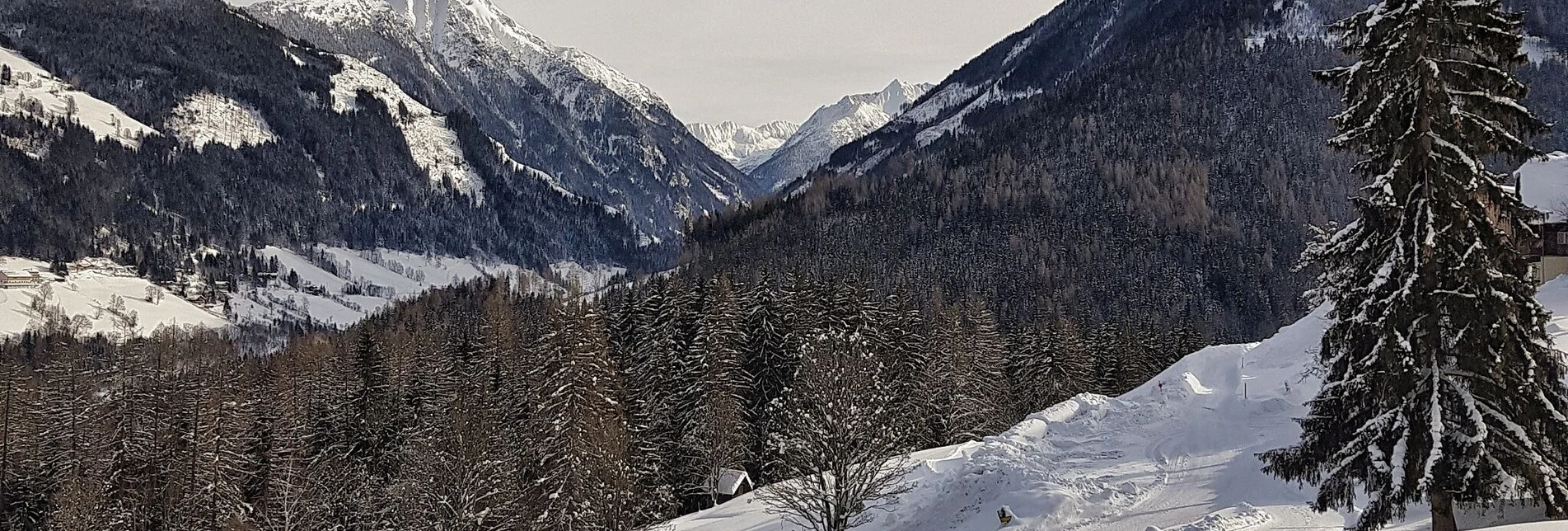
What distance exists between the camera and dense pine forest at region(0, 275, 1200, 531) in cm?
4022

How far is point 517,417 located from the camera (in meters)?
47.2

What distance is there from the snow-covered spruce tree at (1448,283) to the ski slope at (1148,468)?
6.03 metres

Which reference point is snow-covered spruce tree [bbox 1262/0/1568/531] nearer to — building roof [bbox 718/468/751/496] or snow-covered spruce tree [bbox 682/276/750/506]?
snow-covered spruce tree [bbox 682/276/750/506]

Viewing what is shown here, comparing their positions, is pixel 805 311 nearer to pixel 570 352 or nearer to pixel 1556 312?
pixel 570 352

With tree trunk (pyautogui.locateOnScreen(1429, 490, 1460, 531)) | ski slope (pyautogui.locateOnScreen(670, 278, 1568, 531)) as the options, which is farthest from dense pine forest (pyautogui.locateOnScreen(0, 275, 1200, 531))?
tree trunk (pyautogui.locateOnScreen(1429, 490, 1460, 531))

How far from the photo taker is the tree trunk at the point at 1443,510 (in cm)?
1548

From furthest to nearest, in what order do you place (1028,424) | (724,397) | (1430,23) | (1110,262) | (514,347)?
(1110,262) → (514,347) → (724,397) → (1028,424) → (1430,23)

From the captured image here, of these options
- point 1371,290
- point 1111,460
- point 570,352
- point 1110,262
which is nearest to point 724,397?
point 570,352

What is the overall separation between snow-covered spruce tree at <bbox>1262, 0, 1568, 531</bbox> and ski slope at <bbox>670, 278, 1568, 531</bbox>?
6.03 m

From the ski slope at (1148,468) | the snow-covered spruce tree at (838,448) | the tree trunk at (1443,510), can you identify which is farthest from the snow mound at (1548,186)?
the tree trunk at (1443,510)

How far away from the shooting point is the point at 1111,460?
115 feet

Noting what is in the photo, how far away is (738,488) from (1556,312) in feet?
126

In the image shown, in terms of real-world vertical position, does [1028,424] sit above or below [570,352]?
below

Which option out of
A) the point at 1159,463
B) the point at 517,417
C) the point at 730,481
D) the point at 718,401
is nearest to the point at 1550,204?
the point at 1159,463
